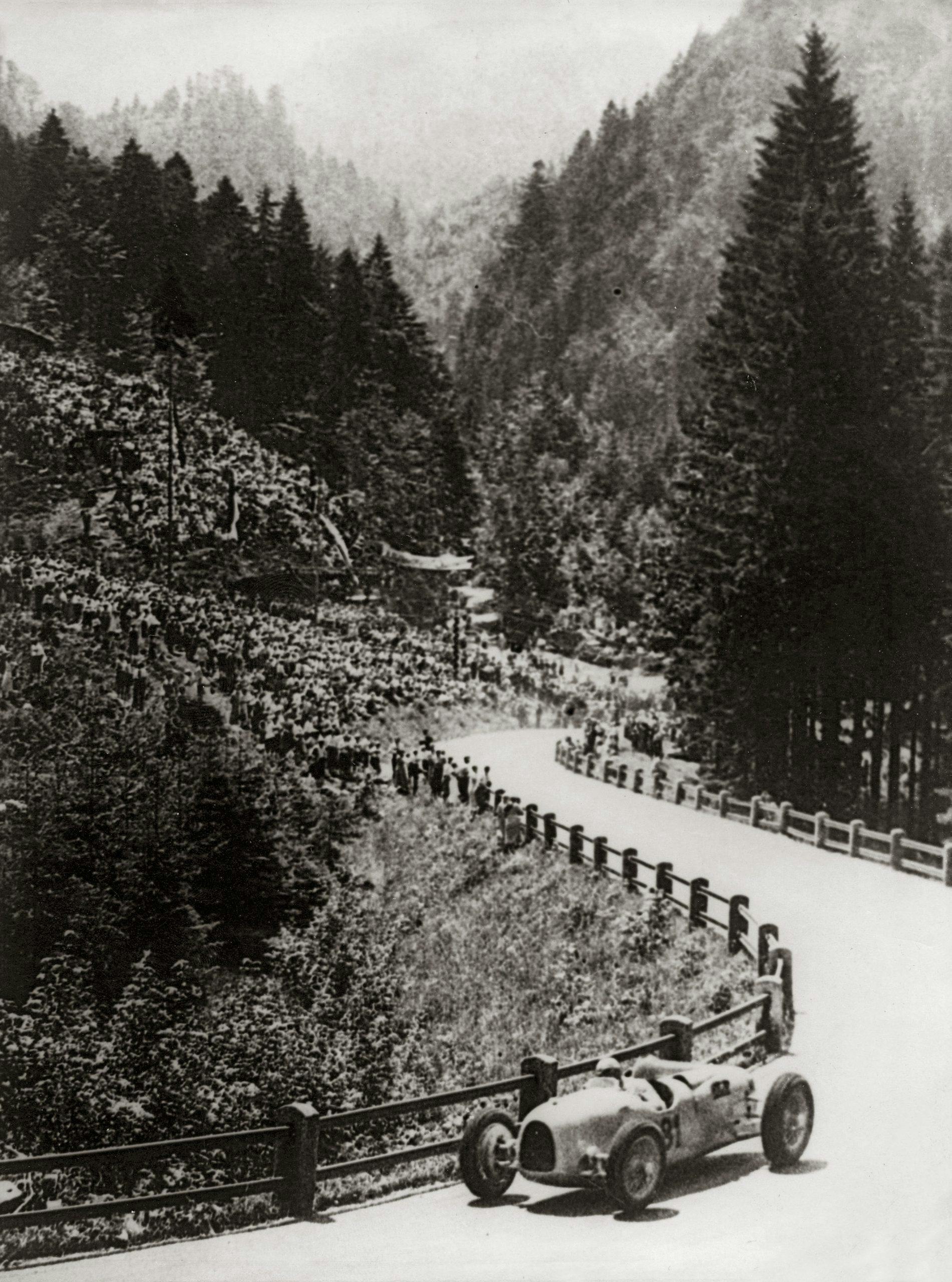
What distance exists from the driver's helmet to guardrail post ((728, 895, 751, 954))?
22.2ft

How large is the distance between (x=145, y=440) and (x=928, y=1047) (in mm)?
29446

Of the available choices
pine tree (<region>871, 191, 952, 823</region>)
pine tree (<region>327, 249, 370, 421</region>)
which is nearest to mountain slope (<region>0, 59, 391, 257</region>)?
pine tree (<region>327, 249, 370, 421</region>)

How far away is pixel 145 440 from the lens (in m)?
35.2

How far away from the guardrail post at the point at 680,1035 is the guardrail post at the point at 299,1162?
3.33m

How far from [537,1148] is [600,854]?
13.4 m

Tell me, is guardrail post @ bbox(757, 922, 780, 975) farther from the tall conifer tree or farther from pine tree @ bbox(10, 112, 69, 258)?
pine tree @ bbox(10, 112, 69, 258)

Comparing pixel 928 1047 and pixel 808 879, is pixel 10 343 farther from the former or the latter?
pixel 928 1047

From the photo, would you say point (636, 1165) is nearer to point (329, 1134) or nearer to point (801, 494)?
point (329, 1134)

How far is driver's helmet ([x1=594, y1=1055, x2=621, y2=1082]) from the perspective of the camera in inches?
351

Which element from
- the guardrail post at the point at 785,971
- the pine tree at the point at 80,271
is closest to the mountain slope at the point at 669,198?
the pine tree at the point at 80,271

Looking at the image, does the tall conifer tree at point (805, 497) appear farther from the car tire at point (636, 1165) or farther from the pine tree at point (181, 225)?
the pine tree at point (181, 225)

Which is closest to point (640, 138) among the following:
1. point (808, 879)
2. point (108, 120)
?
point (108, 120)

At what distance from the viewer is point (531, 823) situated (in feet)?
80.9

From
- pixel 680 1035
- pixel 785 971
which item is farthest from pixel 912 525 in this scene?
pixel 680 1035
